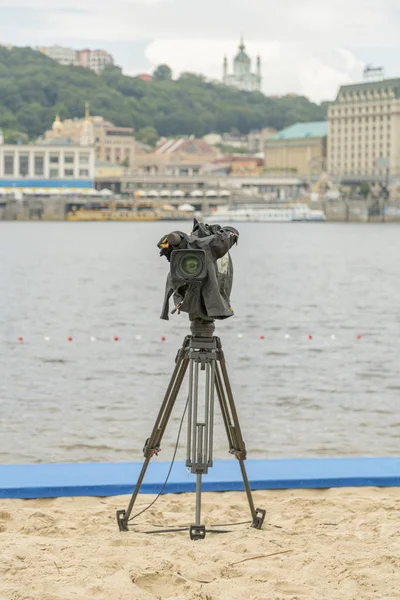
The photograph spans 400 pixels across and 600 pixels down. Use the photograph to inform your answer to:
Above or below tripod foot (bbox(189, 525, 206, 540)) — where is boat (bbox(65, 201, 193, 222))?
below

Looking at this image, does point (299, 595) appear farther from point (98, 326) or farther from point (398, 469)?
point (98, 326)

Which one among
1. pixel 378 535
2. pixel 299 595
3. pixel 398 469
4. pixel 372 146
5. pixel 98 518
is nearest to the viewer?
pixel 299 595

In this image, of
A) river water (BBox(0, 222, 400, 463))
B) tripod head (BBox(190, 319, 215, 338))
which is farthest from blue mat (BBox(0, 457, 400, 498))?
river water (BBox(0, 222, 400, 463))

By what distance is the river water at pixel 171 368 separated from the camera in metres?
12.6

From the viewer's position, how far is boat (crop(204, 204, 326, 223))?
161 meters

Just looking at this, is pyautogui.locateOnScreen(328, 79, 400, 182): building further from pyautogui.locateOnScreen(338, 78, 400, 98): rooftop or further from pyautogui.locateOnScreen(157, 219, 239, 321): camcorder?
pyautogui.locateOnScreen(157, 219, 239, 321): camcorder

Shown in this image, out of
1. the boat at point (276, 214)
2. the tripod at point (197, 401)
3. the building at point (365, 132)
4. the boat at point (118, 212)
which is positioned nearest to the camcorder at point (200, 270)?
the tripod at point (197, 401)

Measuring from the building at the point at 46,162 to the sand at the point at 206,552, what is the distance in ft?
571

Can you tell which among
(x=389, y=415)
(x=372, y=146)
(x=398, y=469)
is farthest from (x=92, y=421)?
(x=372, y=146)

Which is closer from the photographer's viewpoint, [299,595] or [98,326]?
[299,595]

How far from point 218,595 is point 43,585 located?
0.78 meters

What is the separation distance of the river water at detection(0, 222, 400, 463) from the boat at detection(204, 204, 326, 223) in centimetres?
11497

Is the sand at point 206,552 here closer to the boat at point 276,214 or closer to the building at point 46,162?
the boat at point 276,214

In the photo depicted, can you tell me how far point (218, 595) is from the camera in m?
5.54
